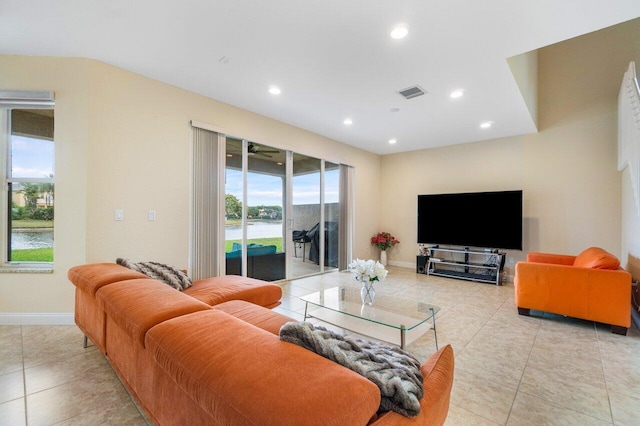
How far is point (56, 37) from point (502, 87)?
184 inches

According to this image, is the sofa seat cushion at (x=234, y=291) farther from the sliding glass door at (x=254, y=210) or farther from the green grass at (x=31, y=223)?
the green grass at (x=31, y=223)

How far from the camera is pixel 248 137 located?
169 inches

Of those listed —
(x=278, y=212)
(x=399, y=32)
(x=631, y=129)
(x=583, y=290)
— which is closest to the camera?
(x=399, y=32)

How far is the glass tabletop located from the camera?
Result: 230 centimetres

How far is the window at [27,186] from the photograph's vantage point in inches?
120

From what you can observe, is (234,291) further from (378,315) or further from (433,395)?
(433,395)

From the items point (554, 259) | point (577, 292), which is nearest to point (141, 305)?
point (577, 292)

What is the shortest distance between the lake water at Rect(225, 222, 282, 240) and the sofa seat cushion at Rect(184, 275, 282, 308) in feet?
3.93

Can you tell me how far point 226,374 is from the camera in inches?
34.3

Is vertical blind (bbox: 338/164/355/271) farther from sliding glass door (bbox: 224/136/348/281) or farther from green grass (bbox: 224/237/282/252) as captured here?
green grass (bbox: 224/237/282/252)

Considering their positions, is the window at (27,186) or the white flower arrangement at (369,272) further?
the window at (27,186)

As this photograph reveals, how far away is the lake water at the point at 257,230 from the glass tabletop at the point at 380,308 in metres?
1.81

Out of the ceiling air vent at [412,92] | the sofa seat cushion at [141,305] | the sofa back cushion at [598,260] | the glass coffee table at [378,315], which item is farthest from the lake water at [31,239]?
the sofa back cushion at [598,260]

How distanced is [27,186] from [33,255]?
0.75 meters
